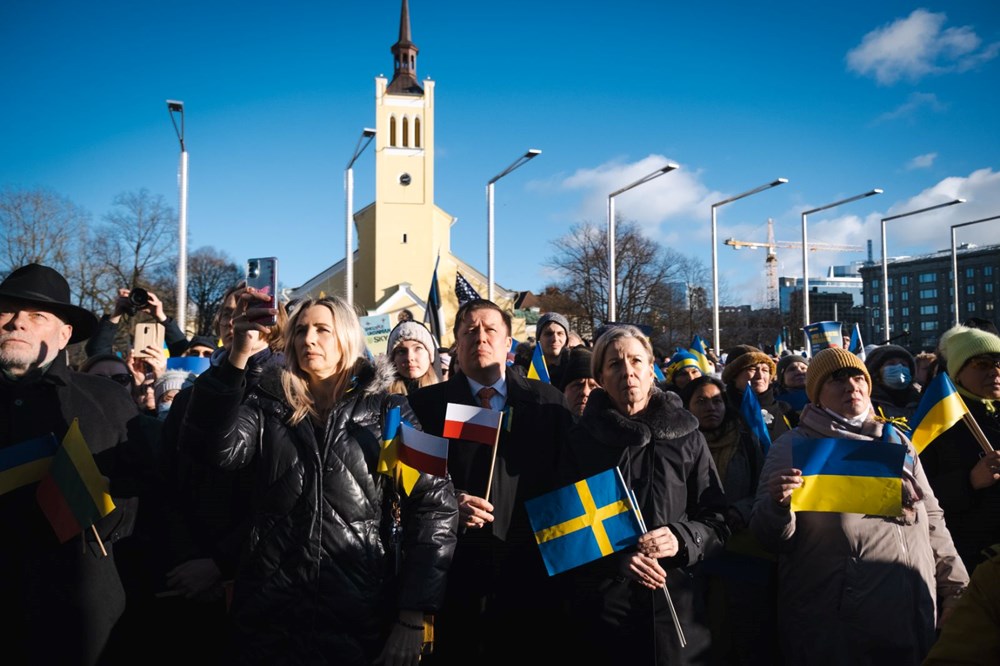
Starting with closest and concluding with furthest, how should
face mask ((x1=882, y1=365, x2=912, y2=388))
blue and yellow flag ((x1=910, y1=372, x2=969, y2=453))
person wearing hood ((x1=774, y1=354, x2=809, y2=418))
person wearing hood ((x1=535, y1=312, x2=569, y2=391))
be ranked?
blue and yellow flag ((x1=910, y1=372, x2=969, y2=453))
person wearing hood ((x1=774, y1=354, x2=809, y2=418))
face mask ((x1=882, y1=365, x2=912, y2=388))
person wearing hood ((x1=535, y1=312, x2=569, y2=391))

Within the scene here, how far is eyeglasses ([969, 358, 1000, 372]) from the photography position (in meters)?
4.45

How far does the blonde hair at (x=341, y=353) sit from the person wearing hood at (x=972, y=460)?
342cm

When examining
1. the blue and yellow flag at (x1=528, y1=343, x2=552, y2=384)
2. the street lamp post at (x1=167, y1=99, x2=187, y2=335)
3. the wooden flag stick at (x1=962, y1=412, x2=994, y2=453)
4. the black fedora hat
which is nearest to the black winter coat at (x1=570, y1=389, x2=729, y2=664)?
the wooden flag stick at (x1=962, y1=412, x2=994, y2=453)

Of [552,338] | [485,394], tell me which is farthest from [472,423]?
[552,338]

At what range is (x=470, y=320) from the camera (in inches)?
170

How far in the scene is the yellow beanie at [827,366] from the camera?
3826 millimetres

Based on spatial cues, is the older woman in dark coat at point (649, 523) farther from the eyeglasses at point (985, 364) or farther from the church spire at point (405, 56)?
the church spire at point (405, 56)

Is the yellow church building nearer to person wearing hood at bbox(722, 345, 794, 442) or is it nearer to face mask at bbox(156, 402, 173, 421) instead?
person wearing hood at bbox(722, 345, 794, 442)

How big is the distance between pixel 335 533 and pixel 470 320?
5.53ft

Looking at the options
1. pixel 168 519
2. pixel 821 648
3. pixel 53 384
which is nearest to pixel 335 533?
pixel 168 519

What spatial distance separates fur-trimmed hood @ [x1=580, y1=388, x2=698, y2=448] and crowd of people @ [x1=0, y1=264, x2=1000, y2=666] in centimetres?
1

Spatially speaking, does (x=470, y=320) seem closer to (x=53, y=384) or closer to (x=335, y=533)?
(x=335, y=533)

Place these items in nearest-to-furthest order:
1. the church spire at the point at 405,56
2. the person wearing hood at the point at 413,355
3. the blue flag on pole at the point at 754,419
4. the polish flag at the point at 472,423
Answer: the polish flag at the point at 472,423
the blue flag on pole at the point at 754,419
the person wearing hood at the point at 413,355
the church spire at the point at 405,56

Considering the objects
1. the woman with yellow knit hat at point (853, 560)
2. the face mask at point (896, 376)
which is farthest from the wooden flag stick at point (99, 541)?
the face mask at point (896, 376)
